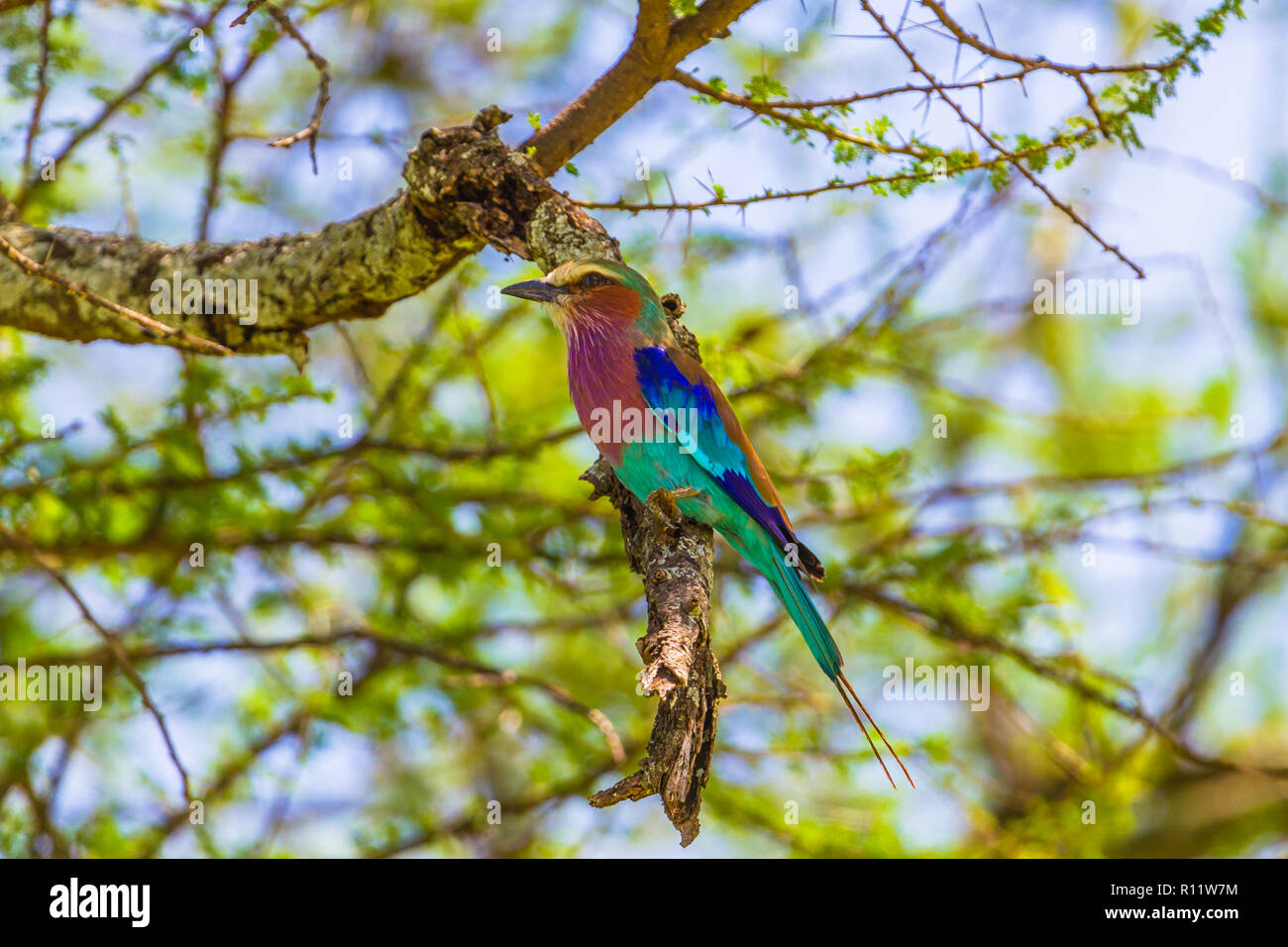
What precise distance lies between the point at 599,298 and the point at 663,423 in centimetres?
48

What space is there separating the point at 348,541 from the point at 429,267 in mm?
2121

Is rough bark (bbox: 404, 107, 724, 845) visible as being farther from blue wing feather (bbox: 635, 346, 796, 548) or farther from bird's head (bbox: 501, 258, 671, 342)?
blue wing feather (bbox: 635, 346, 796, 548)

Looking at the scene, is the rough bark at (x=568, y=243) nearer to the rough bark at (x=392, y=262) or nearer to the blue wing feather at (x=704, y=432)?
the rough bark at (x=392, y=262)

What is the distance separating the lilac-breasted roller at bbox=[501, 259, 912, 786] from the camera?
12.9 ft

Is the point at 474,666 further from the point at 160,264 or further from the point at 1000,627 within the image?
the point at 1000,627

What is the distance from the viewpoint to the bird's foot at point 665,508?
3.51m

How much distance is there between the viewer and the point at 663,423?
3.98 metres

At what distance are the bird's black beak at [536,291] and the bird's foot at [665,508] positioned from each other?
0.87 meters

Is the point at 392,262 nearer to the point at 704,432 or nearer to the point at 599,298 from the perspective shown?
the point at 599,298

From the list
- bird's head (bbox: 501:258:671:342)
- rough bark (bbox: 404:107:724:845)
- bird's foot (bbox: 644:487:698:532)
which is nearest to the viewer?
rough bark (bbox: 404:107:724:845)

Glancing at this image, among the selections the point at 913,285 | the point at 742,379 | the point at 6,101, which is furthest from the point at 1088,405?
the point at 6,101

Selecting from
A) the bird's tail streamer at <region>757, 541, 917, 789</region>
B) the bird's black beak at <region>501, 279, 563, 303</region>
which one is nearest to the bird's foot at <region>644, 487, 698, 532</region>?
the bird's tail streamer at <region>757, 541, 917, 789</region>

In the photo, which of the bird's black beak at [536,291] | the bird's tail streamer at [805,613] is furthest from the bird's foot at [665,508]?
the bird's black beak at [536,291]

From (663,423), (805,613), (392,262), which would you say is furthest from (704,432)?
(392,262)
